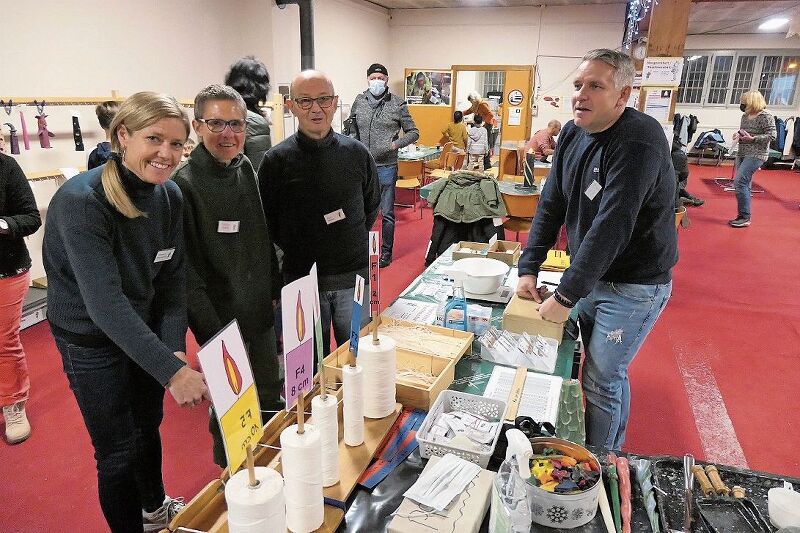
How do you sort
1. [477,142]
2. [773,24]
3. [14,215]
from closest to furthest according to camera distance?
1. [14,215]
2. [477,142]
3. [773,24]

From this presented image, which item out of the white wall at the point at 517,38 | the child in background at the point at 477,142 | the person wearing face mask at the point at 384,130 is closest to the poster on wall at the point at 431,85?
the white wall at the point at 517,38

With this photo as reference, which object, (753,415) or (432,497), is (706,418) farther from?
(432,497)

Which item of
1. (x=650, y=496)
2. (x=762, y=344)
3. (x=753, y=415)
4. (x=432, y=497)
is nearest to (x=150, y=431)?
(x=432, y=497)

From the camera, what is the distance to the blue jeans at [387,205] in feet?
16.6

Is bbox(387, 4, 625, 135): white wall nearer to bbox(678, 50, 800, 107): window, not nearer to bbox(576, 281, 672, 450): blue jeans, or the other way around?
bbox(678, 50, 800, 107): window

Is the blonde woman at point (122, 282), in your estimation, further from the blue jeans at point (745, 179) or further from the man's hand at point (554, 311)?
the blue jeans at point (745, 179)

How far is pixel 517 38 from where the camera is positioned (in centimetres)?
1018

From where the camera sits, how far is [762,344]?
3.64 meters

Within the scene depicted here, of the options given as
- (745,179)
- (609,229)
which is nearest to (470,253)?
(609,229)

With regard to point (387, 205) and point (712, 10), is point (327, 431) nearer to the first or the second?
point (387, 205)

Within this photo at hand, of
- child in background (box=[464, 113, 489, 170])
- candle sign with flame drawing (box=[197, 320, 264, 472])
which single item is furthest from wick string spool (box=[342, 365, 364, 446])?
child in background (box=[464, 113, 489, 170])

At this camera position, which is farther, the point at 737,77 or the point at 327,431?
the point at 737,77

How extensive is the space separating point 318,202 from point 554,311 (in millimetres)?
1006

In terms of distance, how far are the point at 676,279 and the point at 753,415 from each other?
2.35 meters
